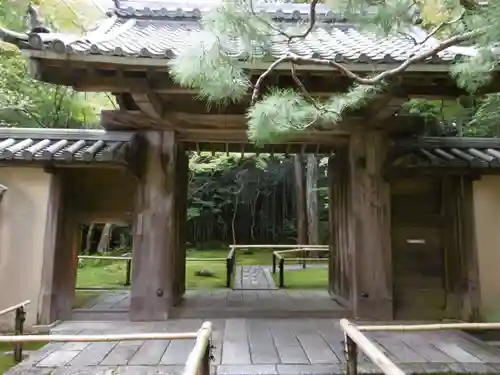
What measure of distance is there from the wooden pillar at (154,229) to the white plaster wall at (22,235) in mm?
1066

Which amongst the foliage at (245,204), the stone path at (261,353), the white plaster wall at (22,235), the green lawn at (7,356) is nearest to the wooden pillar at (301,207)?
the foliage at (245,204)

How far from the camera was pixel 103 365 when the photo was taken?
3088 mm

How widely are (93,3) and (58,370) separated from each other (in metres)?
Result: 5.29

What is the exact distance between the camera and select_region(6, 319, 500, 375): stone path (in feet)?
9.84

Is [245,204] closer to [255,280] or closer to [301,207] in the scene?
[301,207]

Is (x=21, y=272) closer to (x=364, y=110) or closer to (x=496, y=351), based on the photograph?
(x=364, y=110)

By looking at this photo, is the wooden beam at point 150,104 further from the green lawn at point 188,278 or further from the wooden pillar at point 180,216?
the green lawn at point 188,278

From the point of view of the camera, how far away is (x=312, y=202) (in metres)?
15.5

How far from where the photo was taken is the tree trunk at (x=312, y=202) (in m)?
15.2

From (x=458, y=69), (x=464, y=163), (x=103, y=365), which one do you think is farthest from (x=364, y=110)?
(x=103, y=365)

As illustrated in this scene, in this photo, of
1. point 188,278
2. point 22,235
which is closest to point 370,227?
point 22,235

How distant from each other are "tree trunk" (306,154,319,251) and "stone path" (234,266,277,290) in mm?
5144

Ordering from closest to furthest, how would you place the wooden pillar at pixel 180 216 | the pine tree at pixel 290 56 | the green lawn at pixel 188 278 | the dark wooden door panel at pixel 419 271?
the pine tree at pixel 290 56 → the dark wooden door panel at pixel 419 271 → the wooden pillar at pixel 180 216 → the green lawn at pixel 188 278

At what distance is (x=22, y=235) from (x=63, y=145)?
1.10 meters
